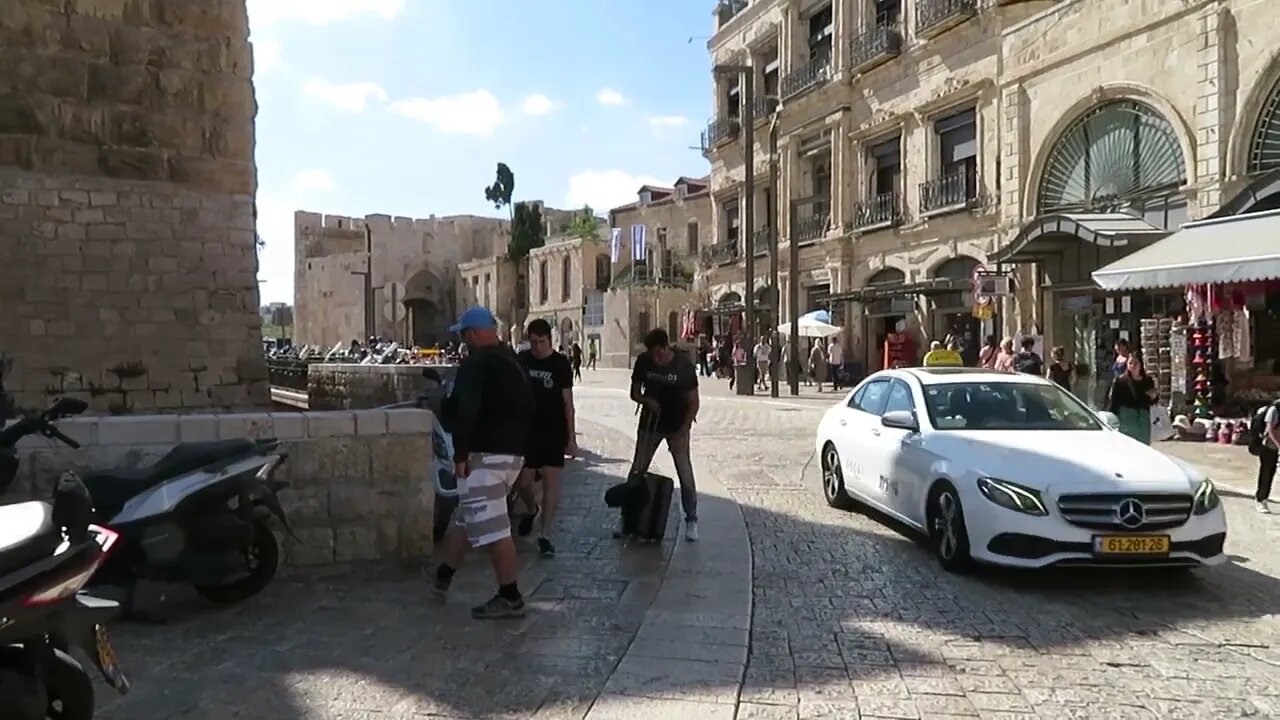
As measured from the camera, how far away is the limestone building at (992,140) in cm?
1603

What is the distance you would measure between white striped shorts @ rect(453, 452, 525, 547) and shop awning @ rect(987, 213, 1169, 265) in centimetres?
1379

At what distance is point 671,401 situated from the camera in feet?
24.5

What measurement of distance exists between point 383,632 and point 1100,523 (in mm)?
4196

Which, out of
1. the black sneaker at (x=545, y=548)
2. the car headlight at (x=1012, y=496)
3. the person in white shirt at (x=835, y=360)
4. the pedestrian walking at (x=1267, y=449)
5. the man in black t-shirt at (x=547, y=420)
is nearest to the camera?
the car headlight at (x=1012, y=496)

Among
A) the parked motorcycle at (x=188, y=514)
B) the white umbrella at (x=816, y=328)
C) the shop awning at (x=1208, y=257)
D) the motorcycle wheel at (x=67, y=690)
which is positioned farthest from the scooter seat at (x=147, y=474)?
the white umbrella at (x=816, y=328)

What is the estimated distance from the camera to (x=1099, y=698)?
13.9 ft

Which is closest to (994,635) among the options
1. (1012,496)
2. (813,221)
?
(1012,496)

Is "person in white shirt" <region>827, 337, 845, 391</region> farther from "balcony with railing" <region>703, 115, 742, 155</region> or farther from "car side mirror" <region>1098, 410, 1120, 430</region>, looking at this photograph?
"car side mirror" <region>1098, 410, 1120, 430</region>

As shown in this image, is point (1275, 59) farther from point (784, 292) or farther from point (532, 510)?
point (784, 292)

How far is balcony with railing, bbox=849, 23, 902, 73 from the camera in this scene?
83.0ft

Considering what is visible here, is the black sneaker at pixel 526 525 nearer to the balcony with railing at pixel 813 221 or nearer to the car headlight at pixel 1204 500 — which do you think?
the car headlight at pixel 1204 500

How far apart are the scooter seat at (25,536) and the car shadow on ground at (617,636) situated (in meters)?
1.05

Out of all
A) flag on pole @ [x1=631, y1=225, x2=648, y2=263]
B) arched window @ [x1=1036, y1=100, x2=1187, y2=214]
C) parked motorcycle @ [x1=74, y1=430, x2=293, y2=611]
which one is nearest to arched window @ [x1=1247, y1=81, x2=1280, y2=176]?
arched window @ [x1=1036, y1=100, x2=1187, y2=214]

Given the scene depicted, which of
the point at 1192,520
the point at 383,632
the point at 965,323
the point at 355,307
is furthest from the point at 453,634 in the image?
the point at 355,307
